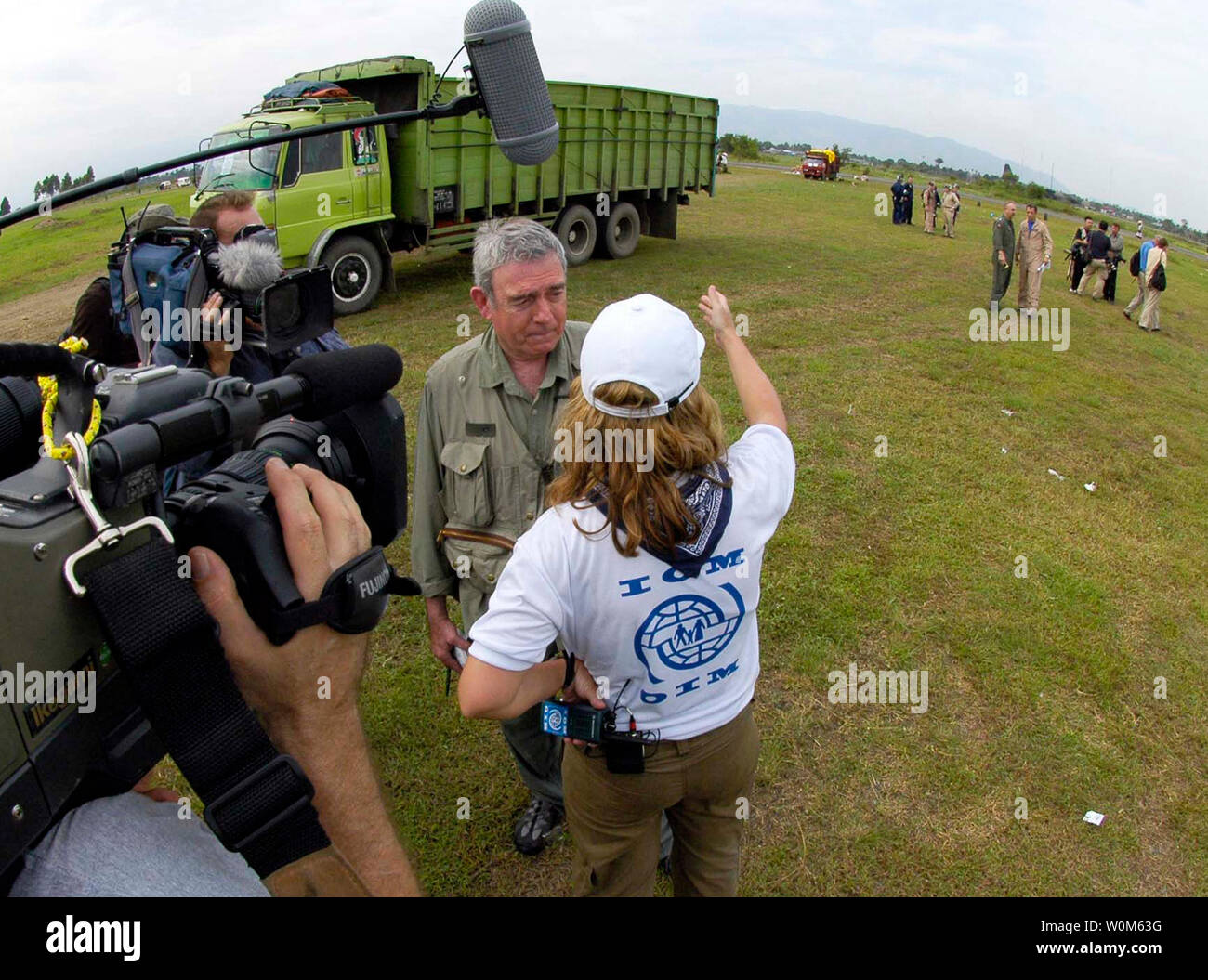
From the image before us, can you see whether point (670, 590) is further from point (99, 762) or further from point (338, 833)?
point (99, 762)

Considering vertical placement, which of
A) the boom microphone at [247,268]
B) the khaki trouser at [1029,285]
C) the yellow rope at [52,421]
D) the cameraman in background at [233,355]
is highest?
the yellow rope at [52,421]

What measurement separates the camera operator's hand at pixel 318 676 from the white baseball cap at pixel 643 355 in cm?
67

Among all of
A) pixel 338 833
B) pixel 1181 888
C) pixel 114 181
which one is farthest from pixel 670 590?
pixel 1181 888

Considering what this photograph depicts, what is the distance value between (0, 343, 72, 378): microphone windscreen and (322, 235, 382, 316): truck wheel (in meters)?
9.28

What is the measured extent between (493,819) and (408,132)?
904 cm

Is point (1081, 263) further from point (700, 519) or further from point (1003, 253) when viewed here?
point (700, 519)

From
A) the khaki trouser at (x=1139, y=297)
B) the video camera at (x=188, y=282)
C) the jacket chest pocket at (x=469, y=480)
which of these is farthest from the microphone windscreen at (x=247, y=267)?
the khaki trouser at (x=1139, y=297)

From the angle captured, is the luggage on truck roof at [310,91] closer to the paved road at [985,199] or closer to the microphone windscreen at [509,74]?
the microphone windscreen at [509,74]

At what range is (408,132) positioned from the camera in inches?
399

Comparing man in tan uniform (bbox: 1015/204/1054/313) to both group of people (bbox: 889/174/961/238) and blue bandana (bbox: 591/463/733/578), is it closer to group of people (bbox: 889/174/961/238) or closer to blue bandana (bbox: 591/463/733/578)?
group of people (bbox: 889/174/961/238)

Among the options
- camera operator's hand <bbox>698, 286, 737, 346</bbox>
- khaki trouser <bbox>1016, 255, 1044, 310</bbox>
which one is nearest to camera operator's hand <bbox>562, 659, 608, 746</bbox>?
camera operator's hand <bbox>698, 286, 737, 346</bbox>

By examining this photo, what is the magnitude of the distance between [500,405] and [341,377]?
1.34 meters

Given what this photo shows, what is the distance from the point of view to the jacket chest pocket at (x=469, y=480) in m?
2.61

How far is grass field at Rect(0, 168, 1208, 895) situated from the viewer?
323 centimetres
